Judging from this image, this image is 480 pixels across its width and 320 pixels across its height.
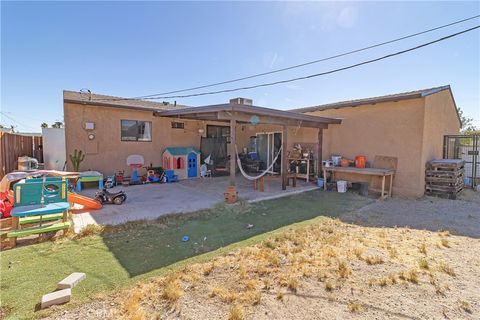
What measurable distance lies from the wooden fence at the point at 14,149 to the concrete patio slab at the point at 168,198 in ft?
7.38

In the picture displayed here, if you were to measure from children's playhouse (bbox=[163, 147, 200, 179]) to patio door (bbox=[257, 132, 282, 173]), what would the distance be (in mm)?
3323

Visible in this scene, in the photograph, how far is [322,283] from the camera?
255 cm

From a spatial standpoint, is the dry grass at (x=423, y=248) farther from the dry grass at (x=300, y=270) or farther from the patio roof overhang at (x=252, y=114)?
the patio roof overhang at (x=252, y=114)

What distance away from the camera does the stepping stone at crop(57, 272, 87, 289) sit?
2.27m

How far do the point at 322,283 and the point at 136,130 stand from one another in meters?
8.23

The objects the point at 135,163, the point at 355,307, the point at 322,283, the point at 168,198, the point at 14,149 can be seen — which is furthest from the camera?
the point at 135,163

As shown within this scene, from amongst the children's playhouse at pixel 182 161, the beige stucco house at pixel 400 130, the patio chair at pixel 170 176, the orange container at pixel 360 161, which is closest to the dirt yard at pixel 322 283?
the beige stucco house at pixel 400 130

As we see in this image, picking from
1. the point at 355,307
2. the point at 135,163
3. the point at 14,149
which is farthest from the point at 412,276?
the point at 14,149

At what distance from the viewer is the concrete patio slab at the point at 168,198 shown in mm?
4543

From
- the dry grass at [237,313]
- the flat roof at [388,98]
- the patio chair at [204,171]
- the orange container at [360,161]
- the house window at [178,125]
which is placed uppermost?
the flat roof at [388,98]

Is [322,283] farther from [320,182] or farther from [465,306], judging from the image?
[320,182]

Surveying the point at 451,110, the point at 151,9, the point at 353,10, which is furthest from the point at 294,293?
the point at 451,110

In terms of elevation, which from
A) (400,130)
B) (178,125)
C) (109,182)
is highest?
(178,125)

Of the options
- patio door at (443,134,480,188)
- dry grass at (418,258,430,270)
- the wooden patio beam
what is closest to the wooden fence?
the wooden patio beam
